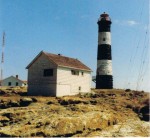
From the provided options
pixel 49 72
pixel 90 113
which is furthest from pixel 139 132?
pixel 49 72

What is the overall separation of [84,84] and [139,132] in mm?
20784

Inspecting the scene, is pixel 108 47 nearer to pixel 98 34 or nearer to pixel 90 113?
pixel 98 34

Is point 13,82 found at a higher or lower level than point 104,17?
lower

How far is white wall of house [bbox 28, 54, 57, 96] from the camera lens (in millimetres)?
37688

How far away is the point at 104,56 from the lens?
154 feet

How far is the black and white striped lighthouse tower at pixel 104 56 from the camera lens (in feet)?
154

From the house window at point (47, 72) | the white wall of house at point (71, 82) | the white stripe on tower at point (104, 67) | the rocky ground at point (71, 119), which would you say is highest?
the white stripe on tower at point (104, 67)

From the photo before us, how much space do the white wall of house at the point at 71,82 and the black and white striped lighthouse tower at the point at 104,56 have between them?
157 inches

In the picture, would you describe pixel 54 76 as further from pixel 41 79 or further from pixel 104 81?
pixel 104 81

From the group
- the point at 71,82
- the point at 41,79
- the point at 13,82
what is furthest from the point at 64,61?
the point at 13,82

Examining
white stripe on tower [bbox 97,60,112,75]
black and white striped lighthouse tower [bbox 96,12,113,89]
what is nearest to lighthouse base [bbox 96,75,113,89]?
black and white striped lighthouse tower [bbox 96,12,113,89]

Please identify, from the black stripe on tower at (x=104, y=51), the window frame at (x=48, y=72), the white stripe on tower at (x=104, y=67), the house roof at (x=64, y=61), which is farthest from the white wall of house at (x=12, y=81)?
the window frame at (x=48, y=72)

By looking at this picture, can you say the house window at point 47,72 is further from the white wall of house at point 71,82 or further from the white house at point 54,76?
the white wall of house at point 71,82

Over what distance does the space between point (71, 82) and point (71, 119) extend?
54.9 ft
